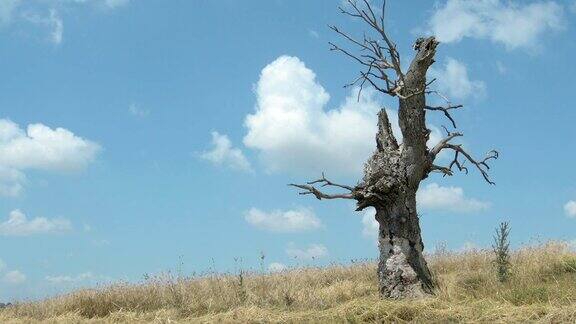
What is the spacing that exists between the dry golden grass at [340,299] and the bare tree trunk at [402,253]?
43 centimetres

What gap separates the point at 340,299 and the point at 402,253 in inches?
74.6

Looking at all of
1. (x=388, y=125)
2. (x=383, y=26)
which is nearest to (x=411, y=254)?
(x=388, y=125)

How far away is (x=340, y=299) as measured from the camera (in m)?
12.3

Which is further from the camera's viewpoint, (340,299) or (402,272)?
(340,299)

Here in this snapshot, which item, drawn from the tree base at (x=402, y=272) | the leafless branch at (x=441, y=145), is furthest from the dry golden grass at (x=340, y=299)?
the leafless branch at (x=441, y=145)

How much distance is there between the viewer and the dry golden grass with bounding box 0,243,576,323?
9.02m

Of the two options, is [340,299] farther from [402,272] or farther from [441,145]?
[441,145]

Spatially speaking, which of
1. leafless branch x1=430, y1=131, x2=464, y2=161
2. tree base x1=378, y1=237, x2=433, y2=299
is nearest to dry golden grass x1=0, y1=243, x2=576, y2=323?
tree base x1=378, y1=237, x2=433, y2=299

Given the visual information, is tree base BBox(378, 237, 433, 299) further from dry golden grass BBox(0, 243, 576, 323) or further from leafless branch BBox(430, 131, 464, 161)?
leafless branch BBox(430, 131, 464, 161)

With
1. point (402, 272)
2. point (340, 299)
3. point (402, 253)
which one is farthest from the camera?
point (340, 299)

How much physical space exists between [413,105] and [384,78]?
848mm

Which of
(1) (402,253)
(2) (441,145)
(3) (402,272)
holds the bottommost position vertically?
(3) (402,272)

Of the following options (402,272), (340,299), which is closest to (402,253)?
(402,272)

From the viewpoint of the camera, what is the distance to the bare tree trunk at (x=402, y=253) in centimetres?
1104
